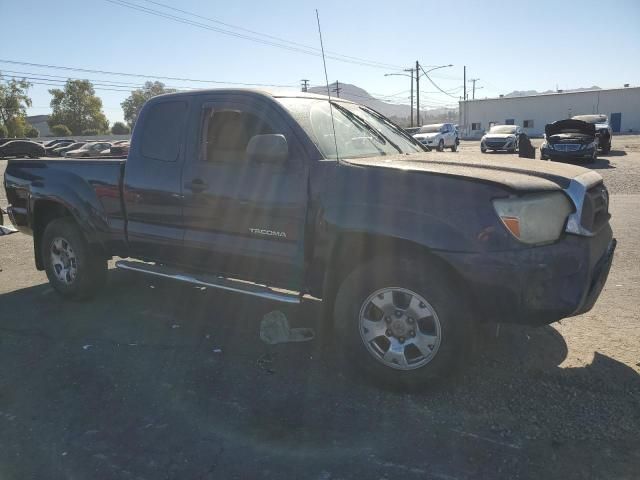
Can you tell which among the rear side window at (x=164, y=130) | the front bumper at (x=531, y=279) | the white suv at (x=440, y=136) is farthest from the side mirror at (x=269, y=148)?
the white suv at (x=440, y=136)

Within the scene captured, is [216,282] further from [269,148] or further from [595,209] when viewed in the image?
[595,209]

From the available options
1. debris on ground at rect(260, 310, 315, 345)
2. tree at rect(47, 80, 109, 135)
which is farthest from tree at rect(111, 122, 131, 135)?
debris on ground at rect(260, 310, 315, 345)

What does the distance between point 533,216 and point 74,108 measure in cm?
10217

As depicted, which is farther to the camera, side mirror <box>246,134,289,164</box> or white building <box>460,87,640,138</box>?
white building <box>460,87,640,138</box>

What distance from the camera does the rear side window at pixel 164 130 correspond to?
451 centimetres

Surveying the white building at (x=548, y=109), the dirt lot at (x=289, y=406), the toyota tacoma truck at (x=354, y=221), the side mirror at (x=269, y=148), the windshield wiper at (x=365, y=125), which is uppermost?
the white building at (x=548, y=109)

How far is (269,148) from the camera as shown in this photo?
Result: 356 centimetres

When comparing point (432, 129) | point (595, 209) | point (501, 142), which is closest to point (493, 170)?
point (595, 209)

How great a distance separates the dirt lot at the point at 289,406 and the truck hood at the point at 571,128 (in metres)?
15.8

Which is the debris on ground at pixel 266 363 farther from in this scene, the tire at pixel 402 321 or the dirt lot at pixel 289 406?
the tire at pixel 402 321

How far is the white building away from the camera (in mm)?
58656

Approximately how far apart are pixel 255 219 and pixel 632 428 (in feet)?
8.93

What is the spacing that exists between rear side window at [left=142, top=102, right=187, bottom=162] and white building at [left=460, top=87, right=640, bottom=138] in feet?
200

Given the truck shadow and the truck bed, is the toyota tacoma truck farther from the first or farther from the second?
the truck shadow
